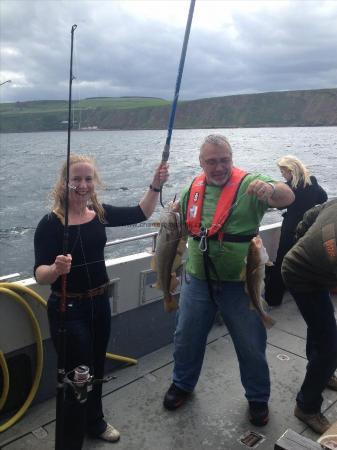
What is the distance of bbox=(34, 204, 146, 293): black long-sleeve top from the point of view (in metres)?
2.75

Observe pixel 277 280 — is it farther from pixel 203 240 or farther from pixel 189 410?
pixel 203 240

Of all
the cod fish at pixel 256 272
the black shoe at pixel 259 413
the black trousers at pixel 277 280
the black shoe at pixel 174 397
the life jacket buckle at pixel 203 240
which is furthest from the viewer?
the black trousers at pixel 277 280

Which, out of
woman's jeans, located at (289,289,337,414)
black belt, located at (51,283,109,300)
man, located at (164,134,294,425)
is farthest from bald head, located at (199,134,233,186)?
black belt, located at (51,283,109,300)

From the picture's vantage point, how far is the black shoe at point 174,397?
11.7 feet

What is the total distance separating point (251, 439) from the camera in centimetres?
324

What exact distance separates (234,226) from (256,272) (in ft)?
1.15

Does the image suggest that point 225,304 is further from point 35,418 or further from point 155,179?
Result: point 35,418

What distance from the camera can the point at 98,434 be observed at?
318 cm

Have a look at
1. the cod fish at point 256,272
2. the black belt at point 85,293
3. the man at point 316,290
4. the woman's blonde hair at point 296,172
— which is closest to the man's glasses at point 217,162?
the cod fish at point 256,272

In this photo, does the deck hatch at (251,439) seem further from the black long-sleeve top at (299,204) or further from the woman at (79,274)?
the black long-sleeve top at (299,204)

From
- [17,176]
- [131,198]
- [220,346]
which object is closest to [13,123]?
[17,176]

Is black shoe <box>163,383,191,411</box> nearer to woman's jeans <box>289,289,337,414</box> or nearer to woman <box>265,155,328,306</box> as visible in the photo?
woman's jeans <box>289,289,337,414</box>

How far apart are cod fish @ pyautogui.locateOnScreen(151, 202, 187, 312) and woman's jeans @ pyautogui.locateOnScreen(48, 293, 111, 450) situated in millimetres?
421

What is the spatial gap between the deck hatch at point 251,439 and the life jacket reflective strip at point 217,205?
1532 millimetres
